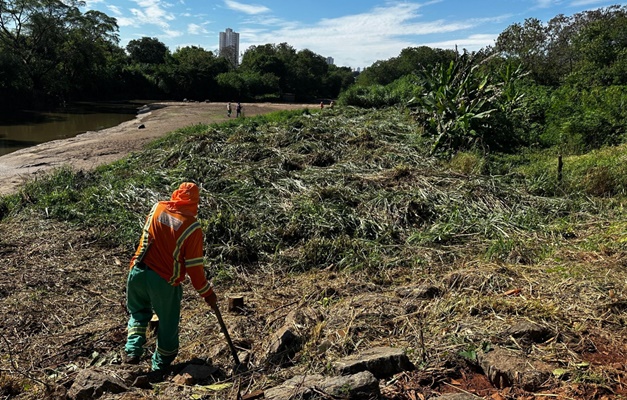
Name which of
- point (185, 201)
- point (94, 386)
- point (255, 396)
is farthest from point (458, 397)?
point (185, 201)

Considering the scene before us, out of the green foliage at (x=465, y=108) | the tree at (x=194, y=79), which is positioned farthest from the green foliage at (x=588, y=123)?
the tree at (x=194, y=79)

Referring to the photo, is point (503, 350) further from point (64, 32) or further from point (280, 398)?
point (64, 32)

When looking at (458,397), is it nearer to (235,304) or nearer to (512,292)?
(512,292)

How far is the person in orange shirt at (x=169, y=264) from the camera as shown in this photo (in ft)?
10.6

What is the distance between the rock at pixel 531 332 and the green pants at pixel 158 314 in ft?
7.44

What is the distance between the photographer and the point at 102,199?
702cm

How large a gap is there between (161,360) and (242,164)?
563cm

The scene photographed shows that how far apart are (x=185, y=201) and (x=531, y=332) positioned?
8.06ft

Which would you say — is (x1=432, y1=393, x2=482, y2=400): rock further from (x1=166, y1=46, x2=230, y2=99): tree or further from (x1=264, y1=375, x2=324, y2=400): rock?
(x1=166, y1=46, x2=230, y2=99): tree

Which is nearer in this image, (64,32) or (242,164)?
(242,164)

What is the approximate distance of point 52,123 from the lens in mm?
22531

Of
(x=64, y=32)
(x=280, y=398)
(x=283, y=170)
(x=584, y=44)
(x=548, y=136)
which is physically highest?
(x=64, y=32)

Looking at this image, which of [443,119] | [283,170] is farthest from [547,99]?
[283,170]

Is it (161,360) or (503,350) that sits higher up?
(503,350)
